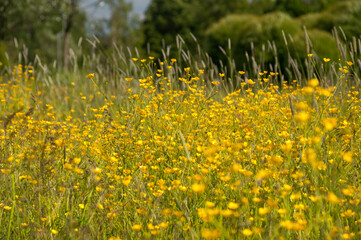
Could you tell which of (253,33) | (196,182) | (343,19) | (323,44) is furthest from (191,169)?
(343,19)

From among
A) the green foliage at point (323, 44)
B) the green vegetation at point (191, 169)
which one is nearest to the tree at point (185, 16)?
the green foliage at point (323, 44)

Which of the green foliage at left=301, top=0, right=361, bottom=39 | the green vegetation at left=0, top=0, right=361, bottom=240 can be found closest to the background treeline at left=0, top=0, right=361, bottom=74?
the green foliage at left=301, top=0, right=361, bottom=39

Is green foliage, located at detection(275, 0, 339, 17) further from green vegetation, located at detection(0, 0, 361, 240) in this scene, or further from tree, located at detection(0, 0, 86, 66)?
green vegetation, located at detection(0, 0, 361, 240)

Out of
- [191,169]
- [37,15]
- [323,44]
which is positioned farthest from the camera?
[37,15]

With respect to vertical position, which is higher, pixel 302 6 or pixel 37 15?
pixel 37 15

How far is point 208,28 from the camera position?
16359 mm

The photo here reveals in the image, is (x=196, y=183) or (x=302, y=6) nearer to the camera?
(x=196, y=183)

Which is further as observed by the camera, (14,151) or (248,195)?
(14,151)

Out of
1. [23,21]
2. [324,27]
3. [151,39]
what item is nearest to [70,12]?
[23,21]

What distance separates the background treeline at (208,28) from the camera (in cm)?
722

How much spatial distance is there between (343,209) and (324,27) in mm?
8228

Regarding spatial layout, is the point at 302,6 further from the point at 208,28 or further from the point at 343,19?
the point at 343,19

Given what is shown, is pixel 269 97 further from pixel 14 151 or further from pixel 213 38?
pixel 213 38

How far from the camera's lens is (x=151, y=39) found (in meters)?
28.7
